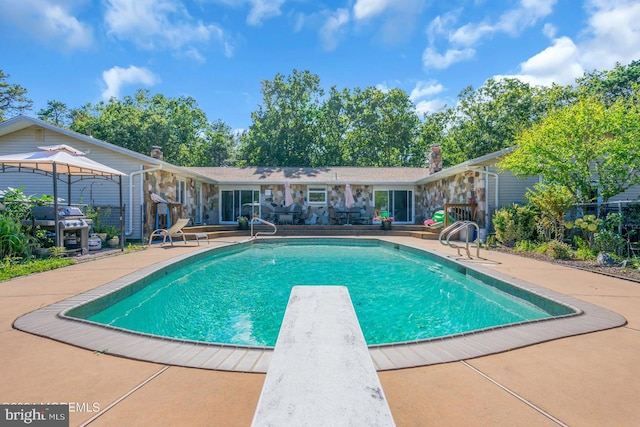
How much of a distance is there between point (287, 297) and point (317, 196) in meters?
12.6

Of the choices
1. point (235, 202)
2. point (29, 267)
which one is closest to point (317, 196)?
point (235, 202)

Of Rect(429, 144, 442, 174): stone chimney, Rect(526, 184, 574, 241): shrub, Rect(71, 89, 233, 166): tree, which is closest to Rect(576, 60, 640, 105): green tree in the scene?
Rect(429, 144, 442, 174): stone chimney

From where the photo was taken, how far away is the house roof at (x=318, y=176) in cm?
1694

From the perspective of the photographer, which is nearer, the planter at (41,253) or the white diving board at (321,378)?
the white diving board at (321,378)

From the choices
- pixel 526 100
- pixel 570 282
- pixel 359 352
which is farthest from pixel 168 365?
pixel 526 100

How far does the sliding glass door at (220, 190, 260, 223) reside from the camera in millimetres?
17781

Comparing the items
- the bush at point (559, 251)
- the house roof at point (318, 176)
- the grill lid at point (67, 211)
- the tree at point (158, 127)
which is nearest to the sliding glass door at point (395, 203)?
the house roof at point (318, 176)

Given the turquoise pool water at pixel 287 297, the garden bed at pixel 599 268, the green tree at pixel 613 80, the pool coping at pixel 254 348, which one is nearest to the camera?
the pool coping at pixel 254 348

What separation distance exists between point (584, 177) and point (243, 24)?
13.5 metres

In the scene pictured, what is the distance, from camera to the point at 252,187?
58.0 ft

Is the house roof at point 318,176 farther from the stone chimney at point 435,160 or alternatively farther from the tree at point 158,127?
the tree at point 158,127

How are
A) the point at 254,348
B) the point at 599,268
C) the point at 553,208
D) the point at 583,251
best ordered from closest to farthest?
1. the point at 254,348
2. the point at 599,268
3. the point at 583,251
4. the point at 553,208

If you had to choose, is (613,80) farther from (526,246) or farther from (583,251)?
(583,251)

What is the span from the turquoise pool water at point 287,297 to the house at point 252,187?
4.74m
